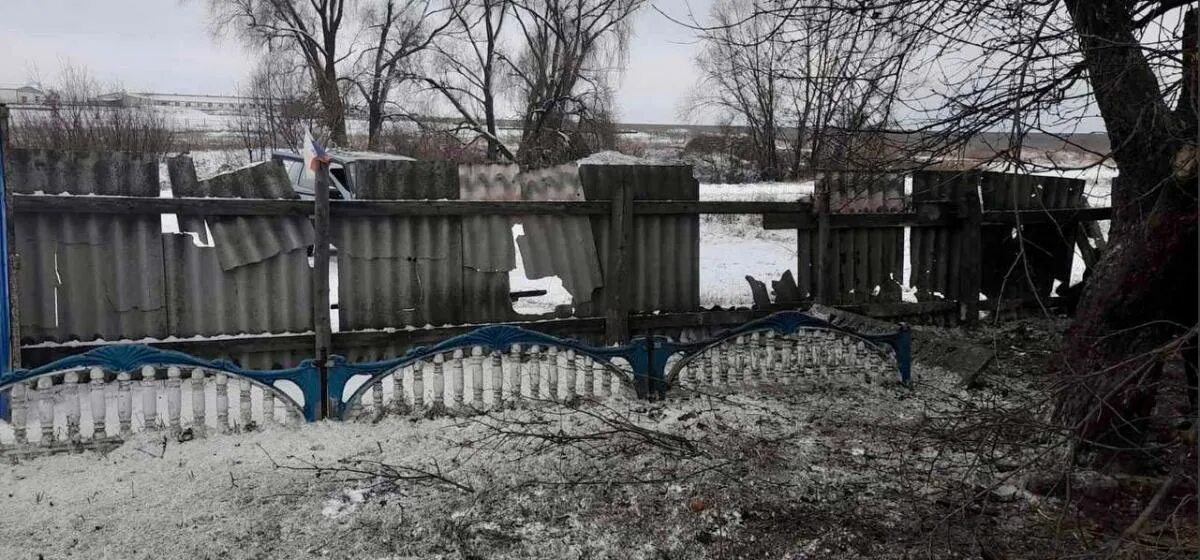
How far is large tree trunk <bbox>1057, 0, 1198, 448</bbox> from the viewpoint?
3.91 metres

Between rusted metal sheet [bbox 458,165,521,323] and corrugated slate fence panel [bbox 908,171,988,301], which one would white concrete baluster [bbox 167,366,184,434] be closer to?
rusted metal sheet [bbox 458,165,521,323]

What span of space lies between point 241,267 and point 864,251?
5.66 m

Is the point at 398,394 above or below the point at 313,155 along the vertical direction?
below

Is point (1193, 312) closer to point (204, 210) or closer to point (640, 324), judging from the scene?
point (640, 324)

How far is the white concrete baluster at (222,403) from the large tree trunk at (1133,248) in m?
4.38

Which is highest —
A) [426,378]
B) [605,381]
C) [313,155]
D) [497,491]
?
[313,155]

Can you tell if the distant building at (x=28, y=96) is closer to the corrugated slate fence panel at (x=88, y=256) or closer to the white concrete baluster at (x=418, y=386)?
the corrugated slate fence panel at (x=88, y=256)

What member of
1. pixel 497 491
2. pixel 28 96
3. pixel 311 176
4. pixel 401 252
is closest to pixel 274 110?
pixel 28 96

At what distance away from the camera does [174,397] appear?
479 cm

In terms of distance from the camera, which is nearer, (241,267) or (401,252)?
(241,267)

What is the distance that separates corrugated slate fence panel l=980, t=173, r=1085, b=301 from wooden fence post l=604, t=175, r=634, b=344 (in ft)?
13.5

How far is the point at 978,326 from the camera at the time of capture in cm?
879

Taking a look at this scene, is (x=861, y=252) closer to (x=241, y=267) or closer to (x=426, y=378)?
(x=426, y=378)

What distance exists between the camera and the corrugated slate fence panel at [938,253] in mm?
8625
